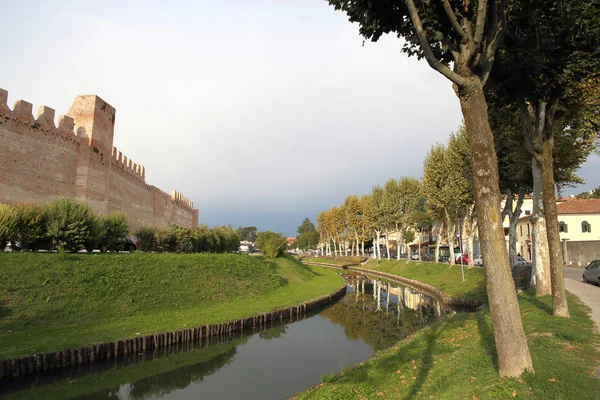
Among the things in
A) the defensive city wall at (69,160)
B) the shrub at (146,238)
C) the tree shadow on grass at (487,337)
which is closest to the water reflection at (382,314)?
the tree shadow on grass at (487,337)

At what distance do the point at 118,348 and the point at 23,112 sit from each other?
20211 millimetres

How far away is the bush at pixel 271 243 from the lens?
124ft

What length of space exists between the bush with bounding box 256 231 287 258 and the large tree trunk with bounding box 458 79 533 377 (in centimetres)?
3281

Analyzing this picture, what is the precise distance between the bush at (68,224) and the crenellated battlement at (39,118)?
8897 mm

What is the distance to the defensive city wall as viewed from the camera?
2339 cm

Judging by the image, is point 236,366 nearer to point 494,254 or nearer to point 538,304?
point 494,254

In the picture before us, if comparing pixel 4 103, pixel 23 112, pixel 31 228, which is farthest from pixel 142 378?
pixel 23 112

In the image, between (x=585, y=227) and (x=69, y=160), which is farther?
(x=585, y=227)

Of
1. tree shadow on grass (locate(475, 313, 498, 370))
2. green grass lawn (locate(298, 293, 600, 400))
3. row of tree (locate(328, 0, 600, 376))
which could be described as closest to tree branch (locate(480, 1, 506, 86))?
row of tree (locate(328, 0, 600, 376))

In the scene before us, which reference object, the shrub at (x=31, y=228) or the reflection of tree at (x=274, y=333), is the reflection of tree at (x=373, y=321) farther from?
the shrub at (x=31, y=228)

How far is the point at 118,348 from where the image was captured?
12352mm

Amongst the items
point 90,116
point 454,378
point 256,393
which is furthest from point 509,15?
point 90,116

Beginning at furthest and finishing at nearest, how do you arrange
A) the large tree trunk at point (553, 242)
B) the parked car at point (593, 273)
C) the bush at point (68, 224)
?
1. the parked car at point (593, 273)
2. the bush at point (68, 224)
3. the large tree trunk at point (553, 242)

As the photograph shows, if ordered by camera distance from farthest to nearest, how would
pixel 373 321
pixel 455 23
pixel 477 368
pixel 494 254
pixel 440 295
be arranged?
pixel 440 295, pixel 373 321, pixel 477 368, pixel 455 23, pixel 494 254
